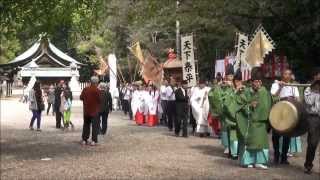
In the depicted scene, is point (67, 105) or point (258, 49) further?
point (67, 105)

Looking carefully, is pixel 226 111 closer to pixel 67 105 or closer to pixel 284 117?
pixel 284 117

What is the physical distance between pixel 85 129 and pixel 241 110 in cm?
587

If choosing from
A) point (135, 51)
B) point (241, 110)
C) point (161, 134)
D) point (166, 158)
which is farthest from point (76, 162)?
point (135, 51)

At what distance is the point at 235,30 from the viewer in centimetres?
2455

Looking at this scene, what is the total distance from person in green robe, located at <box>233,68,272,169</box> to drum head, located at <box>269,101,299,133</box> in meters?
0.67

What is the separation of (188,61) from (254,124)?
8517 millimetres

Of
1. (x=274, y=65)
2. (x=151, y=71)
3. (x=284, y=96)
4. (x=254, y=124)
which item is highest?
(x=274, y=65)

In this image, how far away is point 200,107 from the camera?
19.2 metres

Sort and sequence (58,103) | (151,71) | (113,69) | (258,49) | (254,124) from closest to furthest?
(254,124) → (258,49) → (58,103) → (151,71) → (113,69)

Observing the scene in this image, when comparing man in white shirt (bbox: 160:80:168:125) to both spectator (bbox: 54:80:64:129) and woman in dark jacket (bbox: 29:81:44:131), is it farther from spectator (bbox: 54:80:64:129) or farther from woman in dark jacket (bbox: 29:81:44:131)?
woman in dark jacket (bbox: 29:81:44:131)

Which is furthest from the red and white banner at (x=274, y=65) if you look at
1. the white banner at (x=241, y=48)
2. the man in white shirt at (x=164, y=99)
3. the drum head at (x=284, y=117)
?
the drum head at (x=284, y=117)

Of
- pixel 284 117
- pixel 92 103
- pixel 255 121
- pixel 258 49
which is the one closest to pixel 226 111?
pixel 255 121

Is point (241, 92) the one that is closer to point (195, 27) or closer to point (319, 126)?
point (319, 126)

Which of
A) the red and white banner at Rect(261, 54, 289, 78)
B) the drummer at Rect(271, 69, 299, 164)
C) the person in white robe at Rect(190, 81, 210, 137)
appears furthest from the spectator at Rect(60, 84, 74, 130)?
the drummer at Rect(271, 69, 299, 164)
